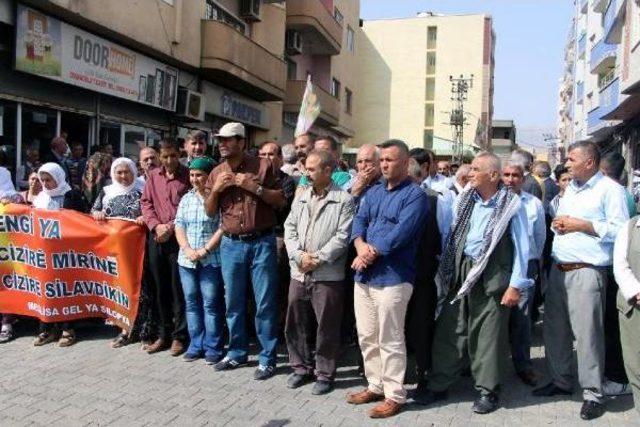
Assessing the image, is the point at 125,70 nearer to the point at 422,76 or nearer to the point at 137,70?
the point at 137,70

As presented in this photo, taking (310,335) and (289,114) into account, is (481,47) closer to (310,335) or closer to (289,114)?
(289,114)

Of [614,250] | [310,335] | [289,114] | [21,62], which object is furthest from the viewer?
[289,114]

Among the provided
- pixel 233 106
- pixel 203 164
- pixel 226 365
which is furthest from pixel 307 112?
pixel 233 106

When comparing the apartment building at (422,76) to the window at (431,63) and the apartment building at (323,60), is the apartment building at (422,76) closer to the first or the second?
the window at (431,63)

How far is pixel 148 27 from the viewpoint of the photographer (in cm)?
1223

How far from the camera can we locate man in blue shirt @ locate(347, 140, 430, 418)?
434cm

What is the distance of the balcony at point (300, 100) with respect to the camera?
21.6 m

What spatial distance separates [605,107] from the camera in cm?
2142

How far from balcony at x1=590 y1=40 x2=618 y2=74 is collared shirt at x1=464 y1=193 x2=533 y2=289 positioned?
22559 mm

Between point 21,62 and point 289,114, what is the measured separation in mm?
14322

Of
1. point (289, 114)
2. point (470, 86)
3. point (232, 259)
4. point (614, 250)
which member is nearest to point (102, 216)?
point (232, 259)

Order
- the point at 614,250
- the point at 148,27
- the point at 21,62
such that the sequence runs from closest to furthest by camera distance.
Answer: the point at 614,250 → the point at 21,62 → the point at 148,27

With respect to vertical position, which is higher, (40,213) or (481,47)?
(481,47)

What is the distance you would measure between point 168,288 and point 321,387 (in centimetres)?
193
